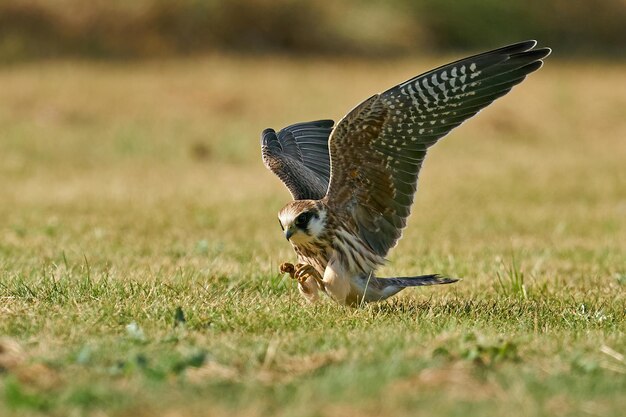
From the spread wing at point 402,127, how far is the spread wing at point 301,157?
22.4 inches

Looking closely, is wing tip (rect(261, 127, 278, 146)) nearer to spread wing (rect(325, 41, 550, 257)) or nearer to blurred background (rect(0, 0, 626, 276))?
blurred background (rect(0, 0, 626, 276))

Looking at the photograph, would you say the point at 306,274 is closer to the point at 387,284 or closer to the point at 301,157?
the point at 387,284

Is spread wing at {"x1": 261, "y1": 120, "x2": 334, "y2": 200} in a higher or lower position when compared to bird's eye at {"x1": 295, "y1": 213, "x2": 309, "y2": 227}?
higher

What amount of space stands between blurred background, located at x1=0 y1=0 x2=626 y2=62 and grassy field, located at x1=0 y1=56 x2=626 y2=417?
764 mm

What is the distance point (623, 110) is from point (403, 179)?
14404mm

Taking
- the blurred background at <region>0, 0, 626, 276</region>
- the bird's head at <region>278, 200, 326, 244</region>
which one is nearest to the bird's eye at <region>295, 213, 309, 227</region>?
the bird's head at <region>278, 200, 326, 244</region>

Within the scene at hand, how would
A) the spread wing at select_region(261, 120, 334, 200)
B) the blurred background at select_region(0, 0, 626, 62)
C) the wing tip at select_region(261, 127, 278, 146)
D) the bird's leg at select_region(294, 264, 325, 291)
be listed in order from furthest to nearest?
the blurred background at select_region(0, 0, 626, 62) < the wing tip at select_region(261, 127, 278, 146) < the spread wing at select_region(261, 120, 334, 200) < the bird's leg at select_region(294, 264, 325, 291)

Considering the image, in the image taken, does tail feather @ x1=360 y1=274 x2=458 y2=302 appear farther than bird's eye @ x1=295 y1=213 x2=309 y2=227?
Yes

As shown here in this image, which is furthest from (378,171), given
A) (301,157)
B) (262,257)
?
(262,257)

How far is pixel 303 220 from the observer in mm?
6570

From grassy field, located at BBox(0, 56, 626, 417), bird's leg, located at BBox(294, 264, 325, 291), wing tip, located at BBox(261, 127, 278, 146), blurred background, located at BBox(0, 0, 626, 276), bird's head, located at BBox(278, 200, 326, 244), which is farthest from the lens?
blurred background, located at BBox(0, 0, 626, 276)

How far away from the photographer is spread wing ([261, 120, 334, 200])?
750 centimetres

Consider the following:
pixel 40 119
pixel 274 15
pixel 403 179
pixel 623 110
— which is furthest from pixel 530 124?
pixel 403 179

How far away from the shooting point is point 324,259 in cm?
682
